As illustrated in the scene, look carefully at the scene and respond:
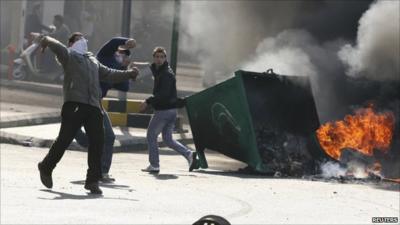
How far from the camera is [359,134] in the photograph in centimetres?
1245

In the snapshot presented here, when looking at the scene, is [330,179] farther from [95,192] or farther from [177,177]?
[95,192]

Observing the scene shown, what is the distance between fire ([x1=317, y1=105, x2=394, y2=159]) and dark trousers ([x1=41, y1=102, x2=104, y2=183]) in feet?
13.5

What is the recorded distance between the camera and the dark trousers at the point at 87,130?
9188 millimetres

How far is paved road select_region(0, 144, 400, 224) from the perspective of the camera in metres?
8.04

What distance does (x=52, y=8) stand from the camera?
2961 cm

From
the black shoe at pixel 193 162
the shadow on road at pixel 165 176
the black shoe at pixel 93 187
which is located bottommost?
the black shoe at pixel 93 187

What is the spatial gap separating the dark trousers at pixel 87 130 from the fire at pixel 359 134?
411 centimetres

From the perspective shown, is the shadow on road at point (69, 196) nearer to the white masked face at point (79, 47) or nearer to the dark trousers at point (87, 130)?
the dark trousers at point (87, 130)

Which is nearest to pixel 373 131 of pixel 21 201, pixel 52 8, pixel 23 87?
pixel 21 201

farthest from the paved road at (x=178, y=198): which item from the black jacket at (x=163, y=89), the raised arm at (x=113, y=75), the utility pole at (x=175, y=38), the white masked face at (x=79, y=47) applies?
the utility pole at (x=175, y=38)

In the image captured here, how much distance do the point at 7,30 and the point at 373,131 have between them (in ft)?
64.9

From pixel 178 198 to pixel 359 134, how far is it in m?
3.89

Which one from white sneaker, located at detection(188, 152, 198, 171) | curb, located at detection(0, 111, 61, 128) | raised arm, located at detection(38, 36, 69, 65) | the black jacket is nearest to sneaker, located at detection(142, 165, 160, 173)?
white sneaker, located at detection(188, 152, 198, 171)

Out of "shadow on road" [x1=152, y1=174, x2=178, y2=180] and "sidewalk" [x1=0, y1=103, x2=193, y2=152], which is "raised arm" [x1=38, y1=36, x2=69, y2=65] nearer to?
"shadow on road" [x1=152, y1=174, x2=178, y2=180]
